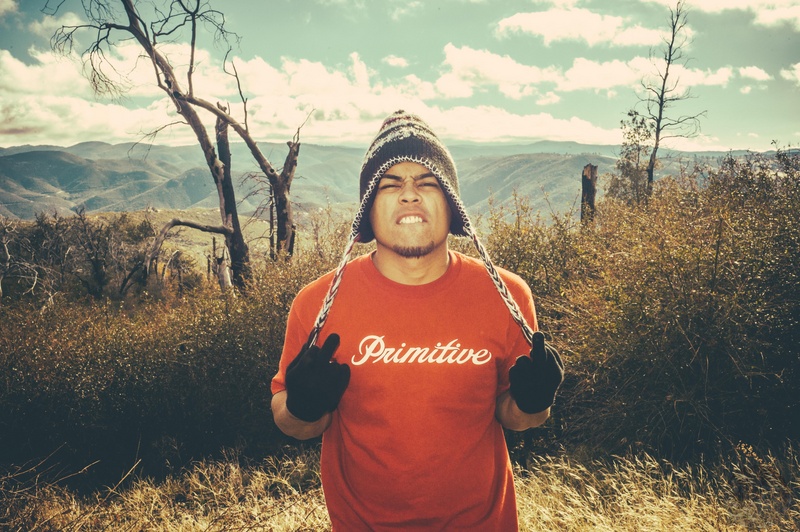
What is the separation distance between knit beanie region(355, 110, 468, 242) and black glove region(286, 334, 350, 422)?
2.20ft

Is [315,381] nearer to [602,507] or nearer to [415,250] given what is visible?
[415,250]

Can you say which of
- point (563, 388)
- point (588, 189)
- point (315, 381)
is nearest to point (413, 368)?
point (315, 381)

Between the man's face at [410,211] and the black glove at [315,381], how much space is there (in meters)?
0.52

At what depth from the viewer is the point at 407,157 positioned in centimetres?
200

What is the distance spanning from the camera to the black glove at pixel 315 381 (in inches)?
71.1

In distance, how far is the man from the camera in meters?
1.87

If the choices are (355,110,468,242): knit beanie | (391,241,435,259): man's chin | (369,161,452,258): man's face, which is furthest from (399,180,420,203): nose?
(391,241,435,259): man's chin

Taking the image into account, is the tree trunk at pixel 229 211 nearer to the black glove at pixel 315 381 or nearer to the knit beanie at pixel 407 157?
the knit beanie at pixel 407 157

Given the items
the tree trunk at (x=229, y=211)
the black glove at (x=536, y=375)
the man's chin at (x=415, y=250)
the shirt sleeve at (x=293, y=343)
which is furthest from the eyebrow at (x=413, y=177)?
the tree trunk at (x=229, y=211)

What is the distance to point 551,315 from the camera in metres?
8.53

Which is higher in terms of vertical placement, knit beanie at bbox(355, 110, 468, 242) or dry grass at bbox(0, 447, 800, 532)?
knit beanie at bbox(355, 110, 468, 242)

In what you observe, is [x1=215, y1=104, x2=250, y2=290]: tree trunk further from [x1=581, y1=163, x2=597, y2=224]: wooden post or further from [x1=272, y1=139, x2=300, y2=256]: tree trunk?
[x1=581, y1=163, x2=597, y2=224]: wooden post

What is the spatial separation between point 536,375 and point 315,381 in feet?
2.98

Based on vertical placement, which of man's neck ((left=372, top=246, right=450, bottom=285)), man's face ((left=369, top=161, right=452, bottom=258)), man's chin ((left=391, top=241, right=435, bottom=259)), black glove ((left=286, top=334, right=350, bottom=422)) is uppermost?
man's face ((left=369, top=161, right=452, bottom=258))
